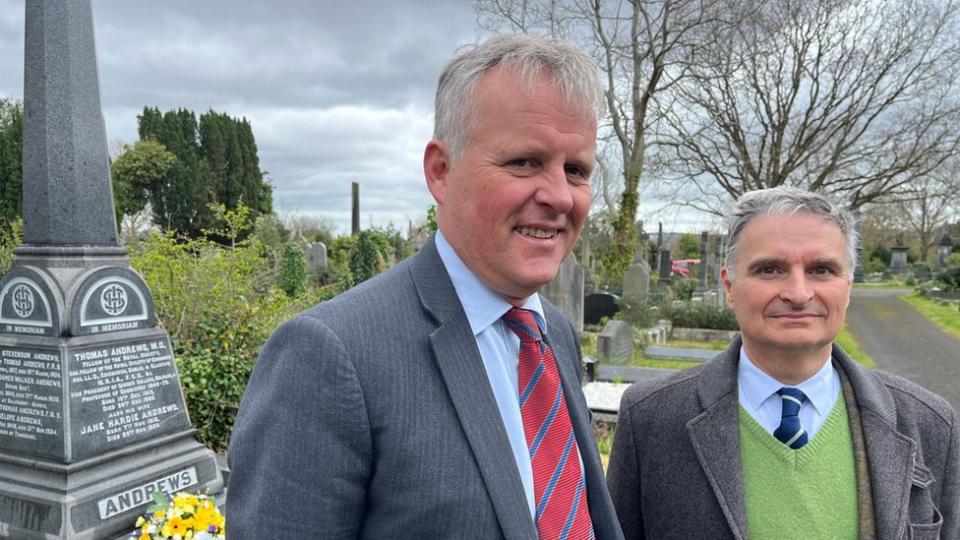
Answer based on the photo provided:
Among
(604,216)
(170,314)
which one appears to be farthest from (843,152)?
(170,314)

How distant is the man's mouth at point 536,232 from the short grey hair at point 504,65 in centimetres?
20

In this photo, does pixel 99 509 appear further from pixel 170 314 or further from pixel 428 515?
pixel 428 515

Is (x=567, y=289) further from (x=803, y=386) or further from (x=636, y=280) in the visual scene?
(x=803, y=386)

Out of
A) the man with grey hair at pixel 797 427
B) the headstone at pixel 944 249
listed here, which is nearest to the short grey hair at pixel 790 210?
the man with grey hair at pixel 797 427

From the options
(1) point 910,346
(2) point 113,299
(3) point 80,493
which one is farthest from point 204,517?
(1) point 910,346

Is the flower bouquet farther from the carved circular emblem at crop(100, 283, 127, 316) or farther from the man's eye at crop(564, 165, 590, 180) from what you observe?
the man's eye at crop(564, 165, 590, 180)

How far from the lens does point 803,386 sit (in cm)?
186

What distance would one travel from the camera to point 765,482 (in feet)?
5.86

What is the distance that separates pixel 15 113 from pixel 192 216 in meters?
8.10

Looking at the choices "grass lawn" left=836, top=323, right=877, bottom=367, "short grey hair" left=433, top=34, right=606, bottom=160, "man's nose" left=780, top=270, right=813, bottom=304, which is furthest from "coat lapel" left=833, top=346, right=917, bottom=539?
"grass lawn" left=836, top=323, right=877, bottom=367

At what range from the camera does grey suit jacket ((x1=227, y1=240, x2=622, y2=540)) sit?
1.11 metres

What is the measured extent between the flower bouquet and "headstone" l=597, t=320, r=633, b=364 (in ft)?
26.8

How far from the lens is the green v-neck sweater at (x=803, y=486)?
1.72 meters

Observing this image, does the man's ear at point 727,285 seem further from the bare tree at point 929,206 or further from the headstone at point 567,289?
the bare tree at point 929,206
